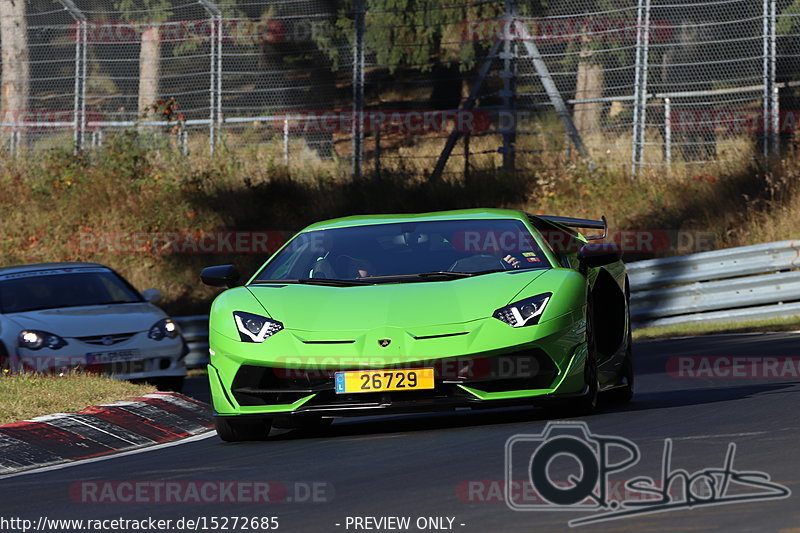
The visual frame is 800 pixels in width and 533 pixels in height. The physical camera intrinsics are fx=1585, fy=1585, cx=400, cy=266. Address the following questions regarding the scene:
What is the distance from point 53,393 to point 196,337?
10.3 meters

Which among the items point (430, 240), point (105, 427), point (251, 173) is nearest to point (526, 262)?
point (430, 240)

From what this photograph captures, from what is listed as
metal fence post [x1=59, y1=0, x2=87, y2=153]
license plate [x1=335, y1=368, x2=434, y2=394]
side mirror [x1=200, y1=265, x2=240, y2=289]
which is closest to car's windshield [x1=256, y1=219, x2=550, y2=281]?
side mirror [x1=200, y1=265, x2=240, y2=289]

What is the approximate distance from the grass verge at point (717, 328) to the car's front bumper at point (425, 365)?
9485 mm

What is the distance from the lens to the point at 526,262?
31.6ft

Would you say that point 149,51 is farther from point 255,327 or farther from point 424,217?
point 255,327

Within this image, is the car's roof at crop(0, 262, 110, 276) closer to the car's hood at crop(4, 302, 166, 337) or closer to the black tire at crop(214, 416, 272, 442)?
the car's hood at crop(4, 302, 166, 337)

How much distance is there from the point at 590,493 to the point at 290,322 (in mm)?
2995

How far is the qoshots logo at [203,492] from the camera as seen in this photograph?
22.5ft

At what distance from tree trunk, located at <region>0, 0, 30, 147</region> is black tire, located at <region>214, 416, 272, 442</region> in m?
21.2

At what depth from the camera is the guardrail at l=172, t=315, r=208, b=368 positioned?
21.4m

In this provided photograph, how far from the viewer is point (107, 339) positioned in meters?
15.4
